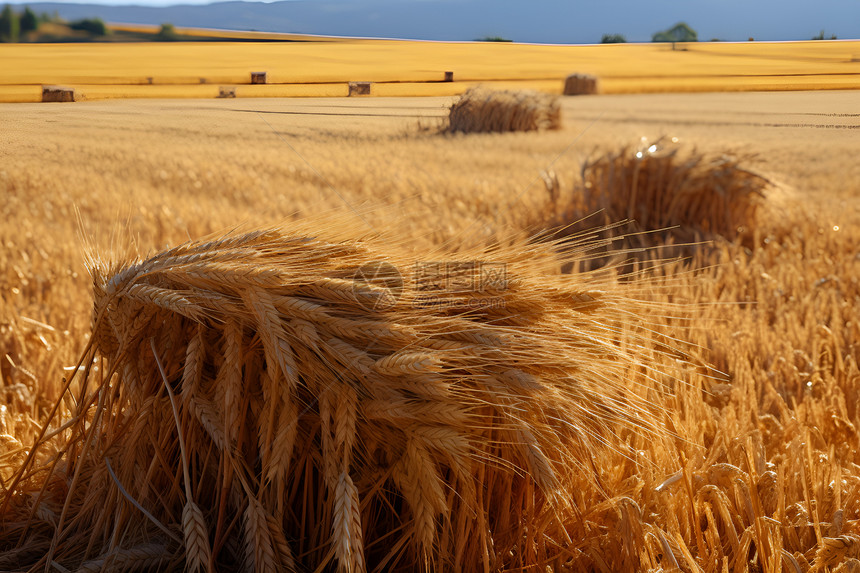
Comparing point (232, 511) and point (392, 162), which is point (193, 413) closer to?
point (232, 511)

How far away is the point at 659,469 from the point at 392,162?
4.44 m

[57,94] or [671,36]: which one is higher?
[671,36]

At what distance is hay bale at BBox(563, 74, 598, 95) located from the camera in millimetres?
4645

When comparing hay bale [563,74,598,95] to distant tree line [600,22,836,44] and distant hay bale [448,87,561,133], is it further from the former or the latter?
distant tree line [600,22,836,44]

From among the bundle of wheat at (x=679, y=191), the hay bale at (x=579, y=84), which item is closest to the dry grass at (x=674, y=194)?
the bundle of wheat at (x=679, y=191)

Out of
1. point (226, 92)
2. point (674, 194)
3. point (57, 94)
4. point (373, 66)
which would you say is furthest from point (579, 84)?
point (57, 94)

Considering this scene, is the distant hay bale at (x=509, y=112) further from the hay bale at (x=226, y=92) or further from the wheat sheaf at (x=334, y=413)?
the wheat sheaf at (x=334, y=413)

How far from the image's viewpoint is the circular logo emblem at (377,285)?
120 cm

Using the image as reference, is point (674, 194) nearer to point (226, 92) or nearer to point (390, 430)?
point (226, 92)

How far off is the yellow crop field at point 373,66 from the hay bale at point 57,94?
0.03m

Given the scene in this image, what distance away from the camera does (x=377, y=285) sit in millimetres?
1271

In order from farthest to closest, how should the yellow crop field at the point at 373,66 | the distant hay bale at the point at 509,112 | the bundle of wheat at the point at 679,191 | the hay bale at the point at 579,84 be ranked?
the distant hay bale at the point at 509,112, the bundle of wheat at the point at 679,191, the hay bale at the point at 579,84, the yellow crop field at the point at 373,66

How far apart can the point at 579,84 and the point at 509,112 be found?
5.95 feet

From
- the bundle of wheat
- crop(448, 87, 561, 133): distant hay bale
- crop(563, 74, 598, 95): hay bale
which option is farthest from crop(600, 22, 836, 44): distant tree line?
crop(448, 87, 561, 133): distant hay bale
